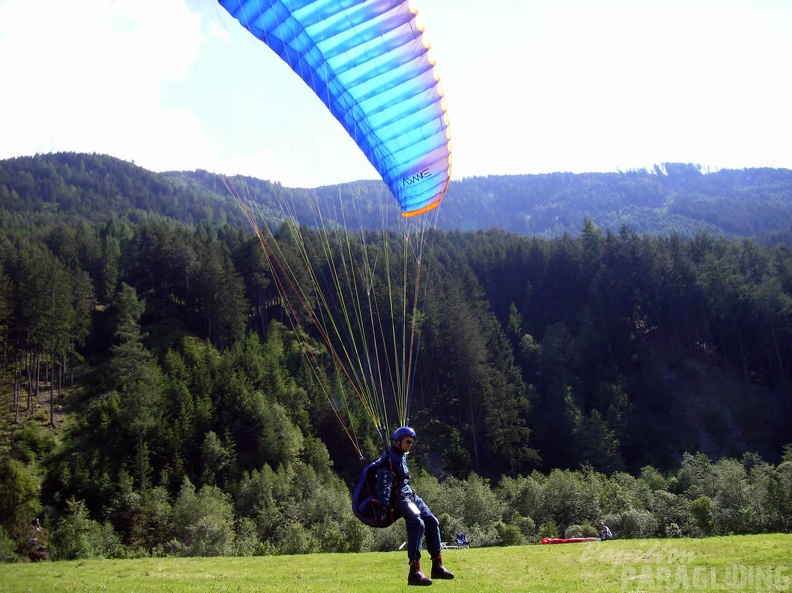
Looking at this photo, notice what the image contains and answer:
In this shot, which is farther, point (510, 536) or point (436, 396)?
point (436, 396)

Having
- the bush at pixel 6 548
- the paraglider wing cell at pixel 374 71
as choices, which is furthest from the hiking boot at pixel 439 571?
the bush at pixel 6 548

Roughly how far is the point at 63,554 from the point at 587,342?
4364 centimetres

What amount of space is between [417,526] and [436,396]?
142 ft

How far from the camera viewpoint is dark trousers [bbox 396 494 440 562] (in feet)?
21.8

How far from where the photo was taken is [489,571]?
46.1ft

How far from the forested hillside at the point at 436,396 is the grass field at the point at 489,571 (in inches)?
186

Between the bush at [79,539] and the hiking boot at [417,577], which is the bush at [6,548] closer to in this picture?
the bush at [79,539]

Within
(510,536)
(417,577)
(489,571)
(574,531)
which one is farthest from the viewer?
(574,531)

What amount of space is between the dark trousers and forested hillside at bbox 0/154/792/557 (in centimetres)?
1547

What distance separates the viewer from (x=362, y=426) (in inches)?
1566

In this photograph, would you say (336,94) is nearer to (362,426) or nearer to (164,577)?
(164,577)

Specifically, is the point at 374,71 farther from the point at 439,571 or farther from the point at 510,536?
the point at 510,536

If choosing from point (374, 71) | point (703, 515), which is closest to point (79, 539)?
point (374, 71)

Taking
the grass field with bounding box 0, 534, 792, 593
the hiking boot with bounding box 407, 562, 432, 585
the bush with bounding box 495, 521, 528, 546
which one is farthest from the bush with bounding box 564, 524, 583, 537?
the hiking boot with bounding box 407, 562, 432, 585
